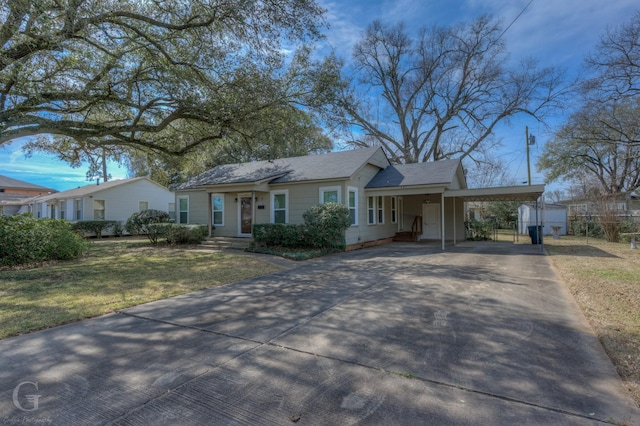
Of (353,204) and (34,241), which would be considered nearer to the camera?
(34,241)

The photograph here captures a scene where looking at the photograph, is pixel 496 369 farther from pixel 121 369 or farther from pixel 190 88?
pixel 190 88

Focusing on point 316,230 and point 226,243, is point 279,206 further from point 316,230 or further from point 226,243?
point 316,230

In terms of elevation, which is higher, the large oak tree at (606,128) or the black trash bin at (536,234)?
the large oak tree at (606,128)

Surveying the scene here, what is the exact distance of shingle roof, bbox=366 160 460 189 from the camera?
44.8ft

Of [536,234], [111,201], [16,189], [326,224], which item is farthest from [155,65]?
[16,189]

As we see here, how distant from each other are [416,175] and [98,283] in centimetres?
1261

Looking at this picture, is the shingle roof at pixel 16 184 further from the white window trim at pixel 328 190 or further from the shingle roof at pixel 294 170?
the white window trim at pixel 328 190

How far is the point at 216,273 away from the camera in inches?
317

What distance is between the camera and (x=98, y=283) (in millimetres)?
6961

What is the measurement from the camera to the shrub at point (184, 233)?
1456cm

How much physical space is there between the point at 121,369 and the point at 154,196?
24630 mm

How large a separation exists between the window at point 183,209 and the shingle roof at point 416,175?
32.5ft

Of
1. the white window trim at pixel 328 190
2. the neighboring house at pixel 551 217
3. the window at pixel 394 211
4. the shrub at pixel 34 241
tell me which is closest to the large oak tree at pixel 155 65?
the shrub at pixel 34 241

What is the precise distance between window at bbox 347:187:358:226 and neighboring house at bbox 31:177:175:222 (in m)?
17.4
